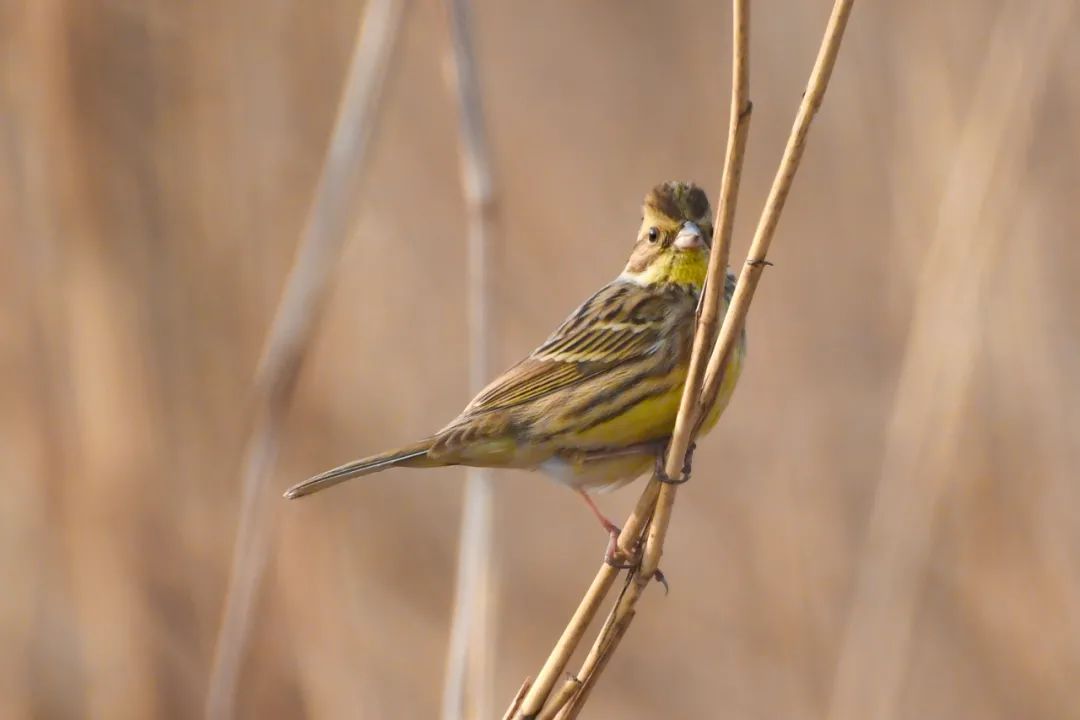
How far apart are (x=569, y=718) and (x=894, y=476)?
2.09 m

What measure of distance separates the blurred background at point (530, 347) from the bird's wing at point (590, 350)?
11cm

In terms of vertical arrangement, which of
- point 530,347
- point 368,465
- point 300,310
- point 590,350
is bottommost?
point 530,347

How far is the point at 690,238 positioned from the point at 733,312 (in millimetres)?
1038

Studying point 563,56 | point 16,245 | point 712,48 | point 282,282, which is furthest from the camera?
point 563,56

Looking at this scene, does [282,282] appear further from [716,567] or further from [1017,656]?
[1017,656]

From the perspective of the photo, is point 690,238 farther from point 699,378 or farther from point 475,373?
point 699,378

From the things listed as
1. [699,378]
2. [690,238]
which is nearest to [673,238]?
[690,238]

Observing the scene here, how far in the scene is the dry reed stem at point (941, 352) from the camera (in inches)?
145

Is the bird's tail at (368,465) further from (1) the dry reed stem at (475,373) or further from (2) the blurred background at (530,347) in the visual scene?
(2) the blurred background at (530,347)

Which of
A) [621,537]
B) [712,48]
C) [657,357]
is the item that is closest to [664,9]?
[712,48]

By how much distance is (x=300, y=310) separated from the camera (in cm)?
275

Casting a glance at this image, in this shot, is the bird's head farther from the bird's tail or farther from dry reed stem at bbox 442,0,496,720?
the bird's tail

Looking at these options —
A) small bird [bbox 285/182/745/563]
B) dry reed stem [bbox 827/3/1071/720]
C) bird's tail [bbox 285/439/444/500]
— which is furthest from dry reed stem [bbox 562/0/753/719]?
dry reed stem [bbox 827/3/1071/720]

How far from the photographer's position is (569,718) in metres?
2.22
